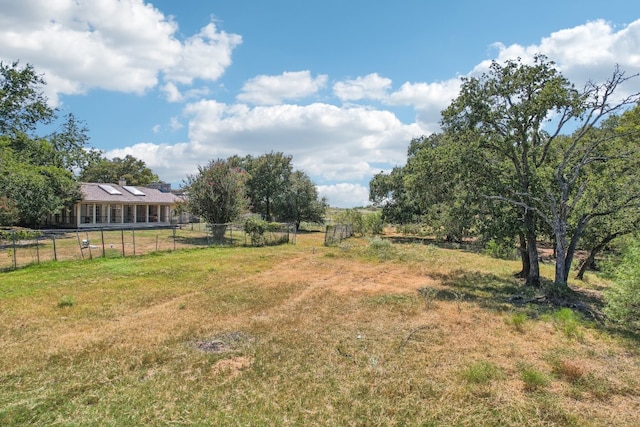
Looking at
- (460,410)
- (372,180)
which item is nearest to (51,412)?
(460,410)

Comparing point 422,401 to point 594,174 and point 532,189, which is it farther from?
point 594,174

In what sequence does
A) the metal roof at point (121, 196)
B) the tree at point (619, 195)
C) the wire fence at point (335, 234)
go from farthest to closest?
the metal roof at point (121, 196), the wire fence at point (335, 234), the tree at point (619, 195)

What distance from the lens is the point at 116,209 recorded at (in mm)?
33812

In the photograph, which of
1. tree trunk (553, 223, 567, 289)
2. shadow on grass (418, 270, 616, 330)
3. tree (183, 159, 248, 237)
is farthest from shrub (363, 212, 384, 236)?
tree trunk (553, 223, 567, 289)

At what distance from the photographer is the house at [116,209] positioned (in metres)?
31.0

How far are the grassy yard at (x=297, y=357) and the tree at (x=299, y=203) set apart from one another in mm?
26664

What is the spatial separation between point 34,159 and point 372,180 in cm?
2750

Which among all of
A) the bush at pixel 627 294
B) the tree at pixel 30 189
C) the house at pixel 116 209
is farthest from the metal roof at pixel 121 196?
the bush at pixel 627 294

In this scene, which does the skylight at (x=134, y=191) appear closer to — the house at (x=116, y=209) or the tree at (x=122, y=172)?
the house at (x=116, y=209)

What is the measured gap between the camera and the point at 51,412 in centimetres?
432

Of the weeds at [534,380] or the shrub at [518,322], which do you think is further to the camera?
the shrub at [518,322]

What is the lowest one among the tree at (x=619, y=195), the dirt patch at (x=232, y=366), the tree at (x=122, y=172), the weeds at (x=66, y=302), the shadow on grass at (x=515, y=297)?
the shadow on grass at (x=515, y=297)

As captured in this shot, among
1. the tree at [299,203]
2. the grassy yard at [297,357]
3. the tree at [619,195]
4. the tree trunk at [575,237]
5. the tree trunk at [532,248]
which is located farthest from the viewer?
the tree at [299,203]

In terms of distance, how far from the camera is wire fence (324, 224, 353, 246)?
24.4 m
